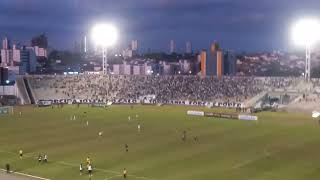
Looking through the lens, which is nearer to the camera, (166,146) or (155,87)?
(166,146)

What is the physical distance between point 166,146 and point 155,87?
63318mm

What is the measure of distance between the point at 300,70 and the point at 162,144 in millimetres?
144225

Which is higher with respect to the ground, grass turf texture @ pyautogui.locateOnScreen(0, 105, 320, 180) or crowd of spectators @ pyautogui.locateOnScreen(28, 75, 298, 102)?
crowd of spectators @ pyautogui.locateOnScreen(28, 75, 298, 102)

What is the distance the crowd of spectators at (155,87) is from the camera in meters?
100

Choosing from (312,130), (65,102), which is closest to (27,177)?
(312,130)

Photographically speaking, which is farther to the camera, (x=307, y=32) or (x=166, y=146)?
(x=307, y=32)

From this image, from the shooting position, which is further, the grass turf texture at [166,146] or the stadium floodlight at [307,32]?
the stadium floodlight at [307,32]

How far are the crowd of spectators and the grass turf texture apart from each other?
24163 mm

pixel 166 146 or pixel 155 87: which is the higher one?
pixel 155 87

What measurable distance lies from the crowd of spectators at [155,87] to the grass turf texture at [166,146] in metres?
24.2

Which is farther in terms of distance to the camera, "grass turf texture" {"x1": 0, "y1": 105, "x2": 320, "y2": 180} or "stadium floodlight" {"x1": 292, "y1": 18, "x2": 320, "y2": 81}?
"stadium floodlight" {"x1": 292, "y1": 18, "x2": 320, "y2": 81}

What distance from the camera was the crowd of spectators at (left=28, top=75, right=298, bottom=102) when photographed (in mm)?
100062

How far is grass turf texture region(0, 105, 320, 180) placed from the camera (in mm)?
36656

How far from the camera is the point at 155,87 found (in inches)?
4348
